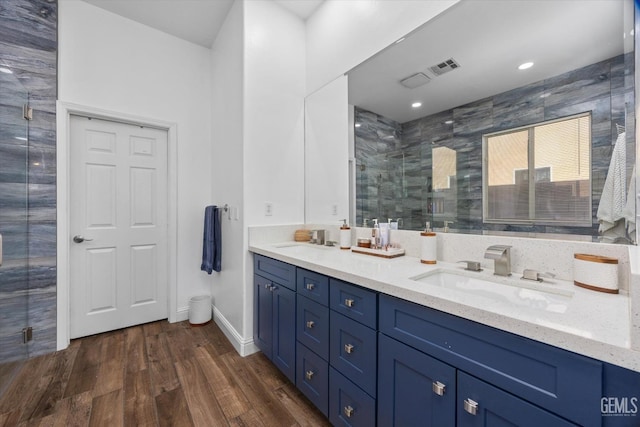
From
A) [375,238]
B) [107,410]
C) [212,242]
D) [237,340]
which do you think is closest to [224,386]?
[237,340]

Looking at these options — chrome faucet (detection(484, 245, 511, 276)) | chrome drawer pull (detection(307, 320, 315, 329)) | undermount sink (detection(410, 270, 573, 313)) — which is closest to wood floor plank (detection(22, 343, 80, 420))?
chrome drawer pull (detection(307, 320, 315, 329))

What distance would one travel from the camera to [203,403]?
5.27 feet

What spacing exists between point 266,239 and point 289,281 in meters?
0.66

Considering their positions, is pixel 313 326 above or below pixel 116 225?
below

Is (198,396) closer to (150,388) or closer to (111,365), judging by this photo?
(150,388)

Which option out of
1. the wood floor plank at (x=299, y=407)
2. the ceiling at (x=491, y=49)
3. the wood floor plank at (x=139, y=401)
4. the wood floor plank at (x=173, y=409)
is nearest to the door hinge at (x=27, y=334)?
the wood floor plank at (x=139, y=401)

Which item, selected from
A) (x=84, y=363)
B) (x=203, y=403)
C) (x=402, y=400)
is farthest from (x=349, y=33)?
(x=84, y=363)

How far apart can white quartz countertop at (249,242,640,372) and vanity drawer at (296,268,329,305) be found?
0.05 metres

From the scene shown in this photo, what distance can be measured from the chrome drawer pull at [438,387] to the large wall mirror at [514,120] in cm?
80

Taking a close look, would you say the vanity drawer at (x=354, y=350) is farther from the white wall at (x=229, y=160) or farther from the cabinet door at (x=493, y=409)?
the white wall at (x=229, y=160)

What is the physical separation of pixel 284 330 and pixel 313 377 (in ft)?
1.17

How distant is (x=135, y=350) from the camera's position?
220 cm

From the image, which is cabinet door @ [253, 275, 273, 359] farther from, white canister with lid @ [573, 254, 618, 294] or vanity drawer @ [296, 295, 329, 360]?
white canister with lid @ [573, 254, 618, 294]

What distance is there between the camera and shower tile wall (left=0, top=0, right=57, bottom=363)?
6.59 feet
